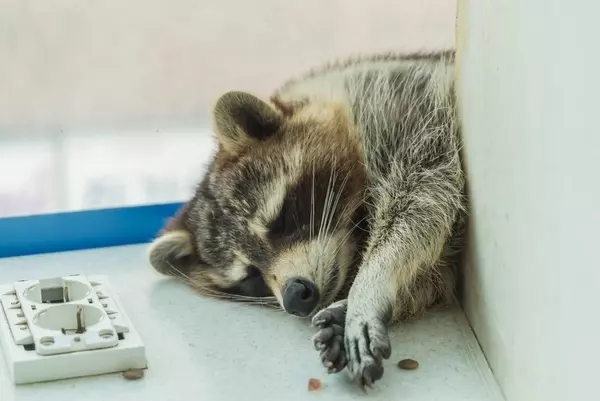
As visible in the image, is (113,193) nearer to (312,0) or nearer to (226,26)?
(226,26)

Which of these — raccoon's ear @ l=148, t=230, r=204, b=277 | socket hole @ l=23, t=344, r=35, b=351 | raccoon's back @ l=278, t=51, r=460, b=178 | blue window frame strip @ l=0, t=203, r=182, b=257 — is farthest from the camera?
blue window frame strip @ l=0, t=203, r=182, b=257

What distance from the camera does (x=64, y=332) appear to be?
1885 millimetres

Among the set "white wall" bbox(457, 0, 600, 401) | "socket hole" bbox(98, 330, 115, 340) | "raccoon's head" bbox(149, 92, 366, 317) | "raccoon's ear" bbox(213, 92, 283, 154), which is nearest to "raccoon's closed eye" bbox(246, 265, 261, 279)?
"raccoon's head" bbox(149, 92, 366, 317)

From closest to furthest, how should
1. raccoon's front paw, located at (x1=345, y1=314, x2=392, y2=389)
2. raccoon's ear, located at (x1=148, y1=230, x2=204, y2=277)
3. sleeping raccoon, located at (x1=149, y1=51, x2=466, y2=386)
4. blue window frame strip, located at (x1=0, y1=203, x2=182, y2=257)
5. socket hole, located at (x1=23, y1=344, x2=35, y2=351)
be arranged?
raccoon's front paw, located at (x1=345, y1=314, x2=392, y2=389), socket hole, located at (x1=23, y1=344, x2=35, y2=351), sleeping raccoon, located at (x1=149, y1=51, x2=466, y2=386), raccoon's ear, located at (x1=148, y1=230, x2=204, y2=277), blue window frame strip, located at (x1=0, y1=203, x2=182, y2=257)

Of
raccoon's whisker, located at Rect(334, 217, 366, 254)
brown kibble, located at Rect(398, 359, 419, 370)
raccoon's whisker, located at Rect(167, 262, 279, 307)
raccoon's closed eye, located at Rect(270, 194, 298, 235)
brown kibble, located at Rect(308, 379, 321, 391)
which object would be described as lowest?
raccoon's whisker, located at Rect(167, 262, 279, 307)

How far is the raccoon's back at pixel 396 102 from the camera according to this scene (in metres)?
2.04

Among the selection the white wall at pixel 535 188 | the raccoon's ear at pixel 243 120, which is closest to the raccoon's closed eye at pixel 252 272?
the raccoon's ear at pixel 243 120

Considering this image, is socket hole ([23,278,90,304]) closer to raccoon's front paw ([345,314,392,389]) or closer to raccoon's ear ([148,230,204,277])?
raccoon's ear ([148,230,204,277])

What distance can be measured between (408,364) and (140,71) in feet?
4.11

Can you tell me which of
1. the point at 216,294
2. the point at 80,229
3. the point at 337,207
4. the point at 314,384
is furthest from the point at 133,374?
the point at 80,229

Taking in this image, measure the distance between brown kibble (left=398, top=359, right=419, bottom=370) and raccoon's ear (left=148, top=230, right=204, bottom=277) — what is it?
613 mm

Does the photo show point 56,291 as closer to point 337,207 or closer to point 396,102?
A: point 337,207

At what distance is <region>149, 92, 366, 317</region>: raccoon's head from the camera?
6.46 feet

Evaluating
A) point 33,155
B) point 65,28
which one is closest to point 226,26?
point 65,28
